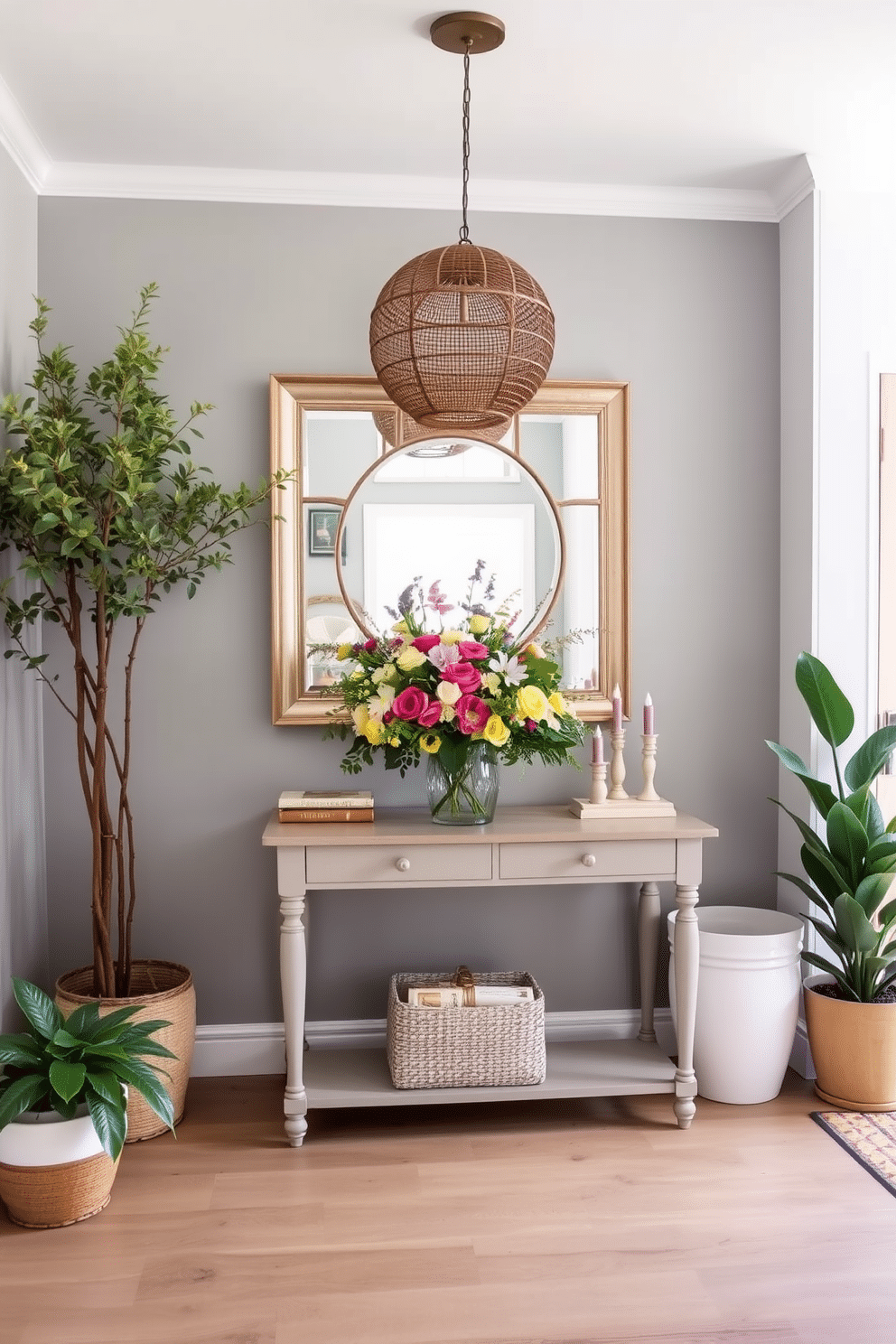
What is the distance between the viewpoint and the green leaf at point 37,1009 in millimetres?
2451

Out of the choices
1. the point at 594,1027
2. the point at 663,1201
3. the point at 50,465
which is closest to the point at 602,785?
the point at 594,1027

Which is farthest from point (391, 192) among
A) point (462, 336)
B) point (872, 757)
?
point (872, 757)

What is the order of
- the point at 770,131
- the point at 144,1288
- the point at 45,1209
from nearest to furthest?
the point at 144,1288
the point at 45,1209
the point at 770,131

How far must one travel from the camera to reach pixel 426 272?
232 cm

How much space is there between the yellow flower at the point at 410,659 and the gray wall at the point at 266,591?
1.88 feet

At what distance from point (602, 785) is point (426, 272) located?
1498 mm

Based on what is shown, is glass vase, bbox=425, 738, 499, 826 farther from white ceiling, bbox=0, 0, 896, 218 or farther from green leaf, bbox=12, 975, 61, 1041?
white ceiling, bbox=0, 0, 896, 218

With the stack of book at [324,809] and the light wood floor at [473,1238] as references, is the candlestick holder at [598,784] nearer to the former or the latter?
the stack of book at [324,809]

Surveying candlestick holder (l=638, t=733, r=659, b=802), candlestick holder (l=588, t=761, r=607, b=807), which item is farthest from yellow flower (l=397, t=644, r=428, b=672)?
candlestick holder (l=638, t=733, r=659, b=802)

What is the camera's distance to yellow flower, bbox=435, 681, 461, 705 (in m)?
2.75

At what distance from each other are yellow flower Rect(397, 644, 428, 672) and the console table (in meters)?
0.44

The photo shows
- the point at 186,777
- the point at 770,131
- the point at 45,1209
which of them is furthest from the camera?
the point at 186,777

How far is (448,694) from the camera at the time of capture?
2.75m

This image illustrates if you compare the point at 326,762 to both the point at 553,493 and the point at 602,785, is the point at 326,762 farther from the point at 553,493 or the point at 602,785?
the point at 553,493
